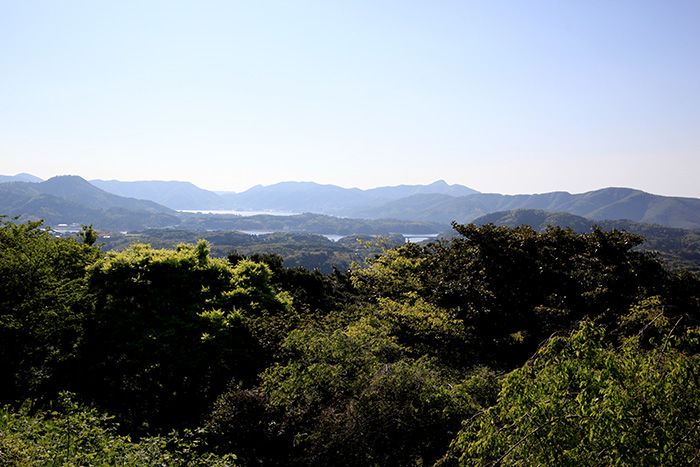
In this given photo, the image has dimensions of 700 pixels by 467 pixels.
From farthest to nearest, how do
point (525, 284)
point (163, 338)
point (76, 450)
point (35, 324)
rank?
point (525, 284)
point (163, 338)
point (35, 324)
point (76, 450)

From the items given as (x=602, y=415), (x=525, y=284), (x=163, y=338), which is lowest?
(x=163, y=338)

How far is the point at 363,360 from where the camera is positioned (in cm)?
728

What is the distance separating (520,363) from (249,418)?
7.56 m

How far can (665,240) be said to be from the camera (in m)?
165

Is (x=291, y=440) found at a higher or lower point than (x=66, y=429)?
lower

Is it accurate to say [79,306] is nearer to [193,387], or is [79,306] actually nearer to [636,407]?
[193,387]

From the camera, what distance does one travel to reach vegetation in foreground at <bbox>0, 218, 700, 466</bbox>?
3.58m

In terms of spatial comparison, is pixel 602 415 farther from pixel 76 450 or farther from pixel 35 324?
pixel 35 324

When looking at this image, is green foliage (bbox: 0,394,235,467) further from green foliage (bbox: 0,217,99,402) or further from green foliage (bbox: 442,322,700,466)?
green foliage (bbox: 0,217,99,402)

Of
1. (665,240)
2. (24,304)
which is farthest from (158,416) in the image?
(665,240)

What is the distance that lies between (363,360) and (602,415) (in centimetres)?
457

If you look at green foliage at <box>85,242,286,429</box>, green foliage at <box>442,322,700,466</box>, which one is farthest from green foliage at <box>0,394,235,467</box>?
green foliage at <box>442,322,700,466</box>

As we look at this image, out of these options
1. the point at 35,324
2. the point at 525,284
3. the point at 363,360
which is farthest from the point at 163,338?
the point at 525,284

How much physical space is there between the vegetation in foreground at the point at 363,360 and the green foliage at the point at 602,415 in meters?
0.02
